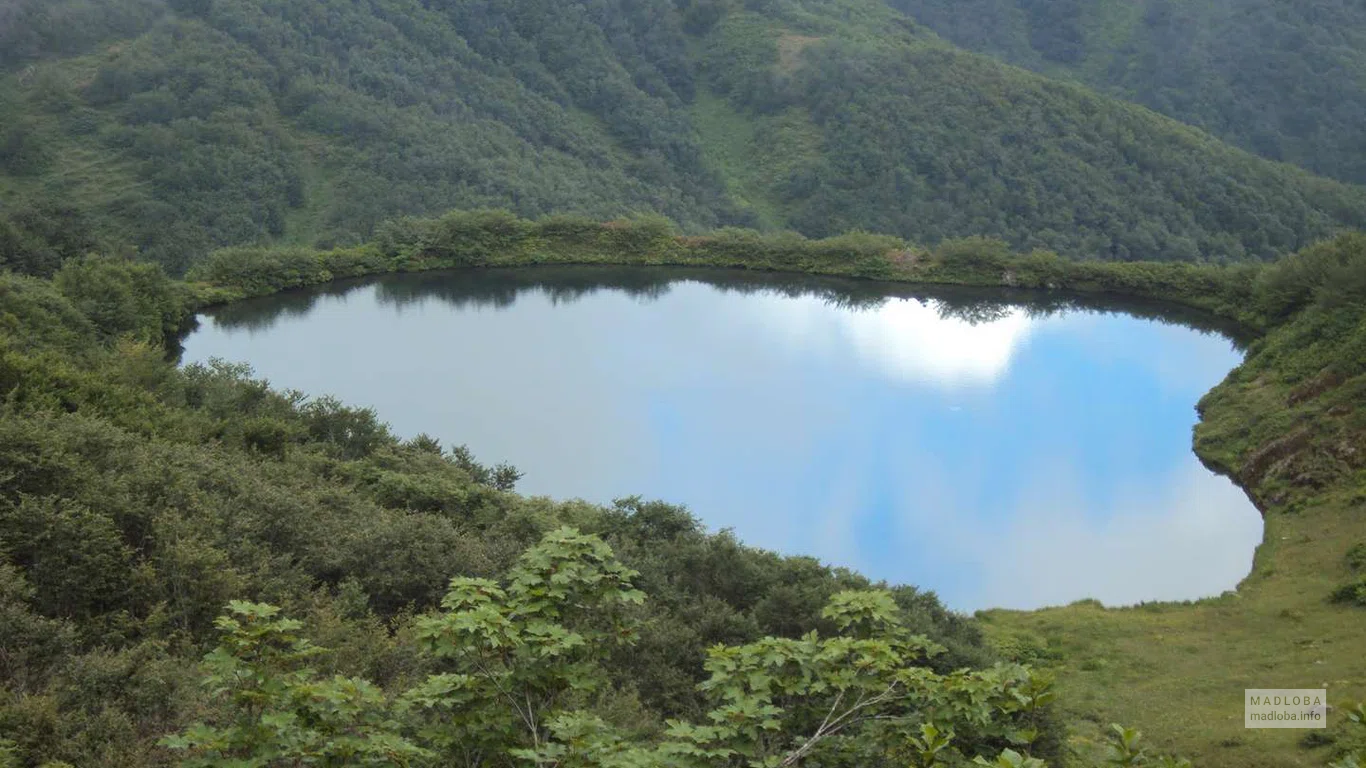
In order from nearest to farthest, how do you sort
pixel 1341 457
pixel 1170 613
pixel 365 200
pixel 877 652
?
pixel 877 652, pixel 1170 613, pixel 1341 457, pixel 365 200

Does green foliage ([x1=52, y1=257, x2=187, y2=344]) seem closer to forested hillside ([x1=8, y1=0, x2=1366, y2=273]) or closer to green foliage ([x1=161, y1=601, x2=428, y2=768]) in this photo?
forested hillside ([x1=8, y1=0, x2=1366, y2=273])

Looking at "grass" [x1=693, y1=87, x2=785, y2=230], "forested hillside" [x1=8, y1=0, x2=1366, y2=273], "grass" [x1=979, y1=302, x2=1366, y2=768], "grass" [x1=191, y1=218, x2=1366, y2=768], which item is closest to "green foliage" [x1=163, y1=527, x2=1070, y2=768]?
"grass" [x1=191, y1=218, x2=1366, y2=768]

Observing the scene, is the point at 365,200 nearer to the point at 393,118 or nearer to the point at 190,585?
the point at 393,118

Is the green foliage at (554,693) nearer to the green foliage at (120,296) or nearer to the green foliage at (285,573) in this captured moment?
the green foliage at (285,573)

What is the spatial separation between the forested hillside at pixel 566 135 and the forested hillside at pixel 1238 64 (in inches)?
921

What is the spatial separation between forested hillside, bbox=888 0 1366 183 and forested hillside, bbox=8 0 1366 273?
23390 millimetres

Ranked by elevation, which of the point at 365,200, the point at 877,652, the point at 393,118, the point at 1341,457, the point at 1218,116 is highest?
the point at 1218,116

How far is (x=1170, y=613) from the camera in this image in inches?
821

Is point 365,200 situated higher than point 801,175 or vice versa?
point 801,175

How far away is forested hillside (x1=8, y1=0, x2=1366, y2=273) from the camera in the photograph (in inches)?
2420

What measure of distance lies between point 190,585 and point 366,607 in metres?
2.14

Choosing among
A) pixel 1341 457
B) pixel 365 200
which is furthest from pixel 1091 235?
pixel 1341 457

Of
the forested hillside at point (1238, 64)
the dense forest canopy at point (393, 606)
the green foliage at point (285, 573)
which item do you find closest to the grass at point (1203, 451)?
the dense forest canopy at point (393, 606)

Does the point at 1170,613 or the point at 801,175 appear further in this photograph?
the point at 801,175
